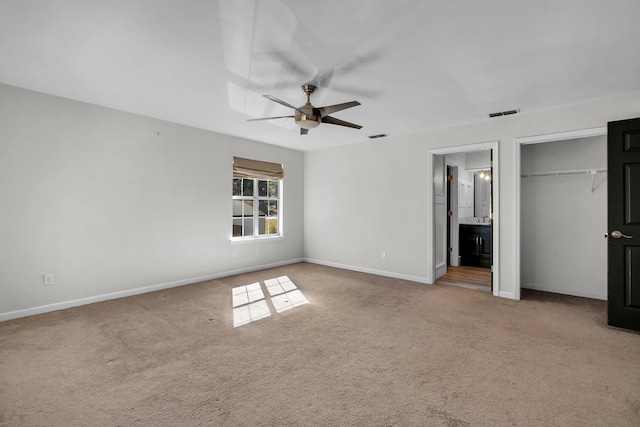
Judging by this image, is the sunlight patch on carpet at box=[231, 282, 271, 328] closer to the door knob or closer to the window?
the window

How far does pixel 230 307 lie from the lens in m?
3.69

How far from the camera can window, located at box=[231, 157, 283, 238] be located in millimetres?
5602

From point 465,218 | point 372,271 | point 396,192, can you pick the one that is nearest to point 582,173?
point 396,192

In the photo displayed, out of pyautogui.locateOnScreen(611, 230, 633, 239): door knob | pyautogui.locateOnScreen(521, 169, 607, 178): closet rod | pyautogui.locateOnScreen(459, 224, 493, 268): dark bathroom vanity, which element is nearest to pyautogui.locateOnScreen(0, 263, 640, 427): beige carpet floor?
pyautogui.locateOnScreen(611, 230, 633, 239): door knob

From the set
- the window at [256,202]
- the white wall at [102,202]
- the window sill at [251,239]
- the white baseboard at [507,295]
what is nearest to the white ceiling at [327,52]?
the white wall at [102,202]

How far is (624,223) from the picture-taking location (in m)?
3.08

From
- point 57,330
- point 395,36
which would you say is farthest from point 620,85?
point 57,330

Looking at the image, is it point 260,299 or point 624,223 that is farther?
point 260,299

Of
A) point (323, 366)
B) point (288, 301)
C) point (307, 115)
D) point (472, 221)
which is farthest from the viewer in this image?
point (472, 221)

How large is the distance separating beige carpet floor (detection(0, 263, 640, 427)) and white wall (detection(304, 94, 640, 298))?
139 centimetres

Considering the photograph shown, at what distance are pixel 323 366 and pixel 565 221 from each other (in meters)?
4.35

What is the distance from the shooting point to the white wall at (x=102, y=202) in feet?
10.8

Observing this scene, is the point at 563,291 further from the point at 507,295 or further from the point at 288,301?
the point at 288,301

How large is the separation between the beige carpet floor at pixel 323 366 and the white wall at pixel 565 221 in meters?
0.65
